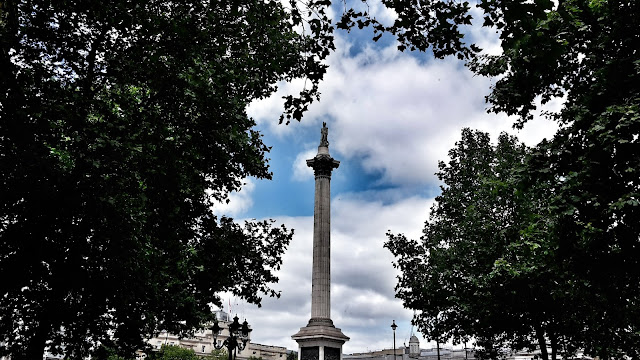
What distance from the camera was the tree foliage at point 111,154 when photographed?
10.5m

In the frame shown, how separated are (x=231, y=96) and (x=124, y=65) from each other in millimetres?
5649

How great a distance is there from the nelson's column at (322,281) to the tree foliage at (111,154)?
11138 mm

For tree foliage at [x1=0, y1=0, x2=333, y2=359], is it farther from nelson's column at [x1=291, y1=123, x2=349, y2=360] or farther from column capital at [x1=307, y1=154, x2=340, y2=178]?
column capital at [x1=307, y1=154, x2=340, y2=178]

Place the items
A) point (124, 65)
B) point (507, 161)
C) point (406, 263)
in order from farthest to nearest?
1. point (406, 263)
2. point (507, 161)
3. point (124, 65)

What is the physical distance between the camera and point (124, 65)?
41.8 ft

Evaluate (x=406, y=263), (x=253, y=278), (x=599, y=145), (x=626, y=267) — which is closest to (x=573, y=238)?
(x=626, y=267)

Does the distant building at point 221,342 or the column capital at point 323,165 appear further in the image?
the distant building at point 221,342

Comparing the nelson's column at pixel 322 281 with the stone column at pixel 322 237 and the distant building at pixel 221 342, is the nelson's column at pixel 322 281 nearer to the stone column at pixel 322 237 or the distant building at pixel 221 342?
the stone column at pixel 322 237

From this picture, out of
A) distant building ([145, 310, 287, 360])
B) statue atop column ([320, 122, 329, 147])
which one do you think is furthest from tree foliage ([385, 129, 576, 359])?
distant building ([145, 310, 287, 360])

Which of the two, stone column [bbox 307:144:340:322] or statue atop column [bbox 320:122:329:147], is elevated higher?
statue atop column [bbox 320:122:329:147]

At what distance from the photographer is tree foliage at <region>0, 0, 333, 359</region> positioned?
10.5 meters

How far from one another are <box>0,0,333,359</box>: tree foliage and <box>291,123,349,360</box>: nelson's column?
11.1 metres

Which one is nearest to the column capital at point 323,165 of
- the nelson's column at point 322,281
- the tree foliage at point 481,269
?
the nelson's column at point 322,281

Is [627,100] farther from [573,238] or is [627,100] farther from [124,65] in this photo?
[124,65]
